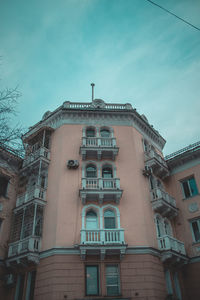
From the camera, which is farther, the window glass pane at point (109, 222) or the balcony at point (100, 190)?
the balcony at point (100, 190)

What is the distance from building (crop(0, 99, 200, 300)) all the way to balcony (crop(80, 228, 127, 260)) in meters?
0.06

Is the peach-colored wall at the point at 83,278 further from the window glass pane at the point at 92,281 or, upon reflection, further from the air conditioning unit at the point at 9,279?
the air conditioning unit at the point at 9,279

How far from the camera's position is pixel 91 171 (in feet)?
73.8

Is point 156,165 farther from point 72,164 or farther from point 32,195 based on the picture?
point 32,195

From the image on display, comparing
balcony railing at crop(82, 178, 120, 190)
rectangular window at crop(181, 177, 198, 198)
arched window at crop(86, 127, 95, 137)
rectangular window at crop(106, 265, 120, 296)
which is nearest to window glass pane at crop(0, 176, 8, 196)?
balcony railing at crop(82, 178, 120, 190)

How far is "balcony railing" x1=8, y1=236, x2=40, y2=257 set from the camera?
18.2m

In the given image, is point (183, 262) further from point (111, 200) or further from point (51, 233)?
point (51, 233)

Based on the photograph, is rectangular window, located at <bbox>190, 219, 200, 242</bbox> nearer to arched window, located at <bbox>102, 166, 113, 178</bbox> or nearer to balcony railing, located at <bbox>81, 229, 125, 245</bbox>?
balcony railing, located at <bbox>81, 229, 125, 245</bbox>

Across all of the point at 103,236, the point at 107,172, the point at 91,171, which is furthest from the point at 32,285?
the point at 107,172

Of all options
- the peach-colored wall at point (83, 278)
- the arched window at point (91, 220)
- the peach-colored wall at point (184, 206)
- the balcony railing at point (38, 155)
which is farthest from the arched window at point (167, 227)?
the balcony railing at point (38, 155)

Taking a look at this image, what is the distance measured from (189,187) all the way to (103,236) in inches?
393

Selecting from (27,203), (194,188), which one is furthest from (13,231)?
(194,188)

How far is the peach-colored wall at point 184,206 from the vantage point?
21750 mm

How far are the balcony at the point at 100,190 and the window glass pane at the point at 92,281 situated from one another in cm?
446
